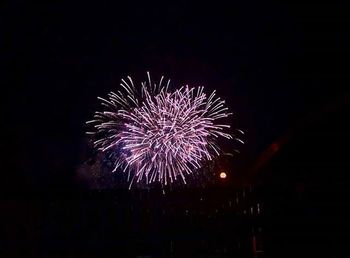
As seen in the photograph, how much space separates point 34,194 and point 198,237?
2.59 metres

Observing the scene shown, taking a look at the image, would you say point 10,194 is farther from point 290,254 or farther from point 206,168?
point 206,168

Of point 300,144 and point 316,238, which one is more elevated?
point 300,144

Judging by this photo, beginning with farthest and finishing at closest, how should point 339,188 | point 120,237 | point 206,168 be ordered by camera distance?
point 206,168 → point 120,237 → point 339,188

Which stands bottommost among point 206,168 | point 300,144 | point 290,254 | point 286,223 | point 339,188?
point 290,254

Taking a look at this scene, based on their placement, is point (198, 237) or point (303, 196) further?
point (198, 237)

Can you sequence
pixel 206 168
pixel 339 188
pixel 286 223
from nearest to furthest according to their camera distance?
1. pixel 339 188
2. pixel 286 223
3. pixel 206 168

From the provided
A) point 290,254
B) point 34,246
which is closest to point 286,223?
point 290,254

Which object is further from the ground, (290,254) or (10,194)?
(10,194)

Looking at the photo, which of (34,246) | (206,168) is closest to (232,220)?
(34,246)

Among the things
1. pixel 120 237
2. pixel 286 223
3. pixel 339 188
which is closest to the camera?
pixel 339 188

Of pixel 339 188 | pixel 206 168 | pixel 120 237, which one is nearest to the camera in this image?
pixel 339 188

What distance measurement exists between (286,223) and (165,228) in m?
1.80

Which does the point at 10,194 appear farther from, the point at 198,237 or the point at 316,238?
the point at 316,238

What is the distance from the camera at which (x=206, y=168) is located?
17281 millimetres
